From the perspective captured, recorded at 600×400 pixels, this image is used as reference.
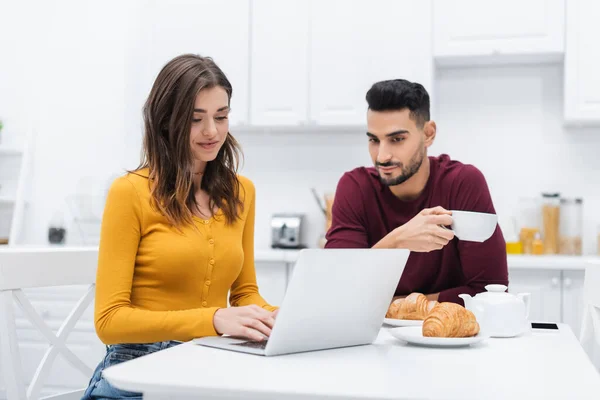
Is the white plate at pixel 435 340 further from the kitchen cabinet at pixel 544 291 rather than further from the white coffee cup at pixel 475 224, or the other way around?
the kitchen cabinet at pixel 544 291

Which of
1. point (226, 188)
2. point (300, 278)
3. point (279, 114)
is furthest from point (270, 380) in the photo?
point (279, 114)

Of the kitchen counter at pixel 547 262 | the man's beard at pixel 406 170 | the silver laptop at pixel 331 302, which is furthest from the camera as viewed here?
the kitchen counter at pixel 547 262

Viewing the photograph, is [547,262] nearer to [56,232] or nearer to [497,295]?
[497,295]

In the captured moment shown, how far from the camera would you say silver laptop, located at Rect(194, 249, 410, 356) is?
1.09 metres

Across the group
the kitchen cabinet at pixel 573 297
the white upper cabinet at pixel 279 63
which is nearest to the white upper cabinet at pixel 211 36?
the white upper cabinet at pixel 279 63

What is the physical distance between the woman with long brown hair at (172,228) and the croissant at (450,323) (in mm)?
460

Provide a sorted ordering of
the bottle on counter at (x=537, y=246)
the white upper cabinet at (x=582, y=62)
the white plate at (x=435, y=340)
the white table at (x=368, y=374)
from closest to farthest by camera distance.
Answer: the white table at (x=368, y=374)
the white plate at (x=435, y=340)
the white upper cabinet at (x=582, y=62)
the bottle on counter at (x=537, y=246)

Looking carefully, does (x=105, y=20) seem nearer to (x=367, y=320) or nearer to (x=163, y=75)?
(x=163, y=75)

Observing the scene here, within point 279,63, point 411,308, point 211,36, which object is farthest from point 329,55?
point 411,308

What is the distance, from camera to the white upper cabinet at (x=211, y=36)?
12.3ft

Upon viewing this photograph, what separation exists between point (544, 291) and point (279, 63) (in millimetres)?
1672

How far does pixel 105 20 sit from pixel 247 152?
109 centimetres

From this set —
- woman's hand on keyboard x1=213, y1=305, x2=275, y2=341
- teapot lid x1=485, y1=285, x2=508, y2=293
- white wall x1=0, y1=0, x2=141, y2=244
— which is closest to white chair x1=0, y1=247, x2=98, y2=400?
woman's hand on keyboard x1=213, y1=305, x2=275, y2=341

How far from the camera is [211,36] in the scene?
3.79 m
